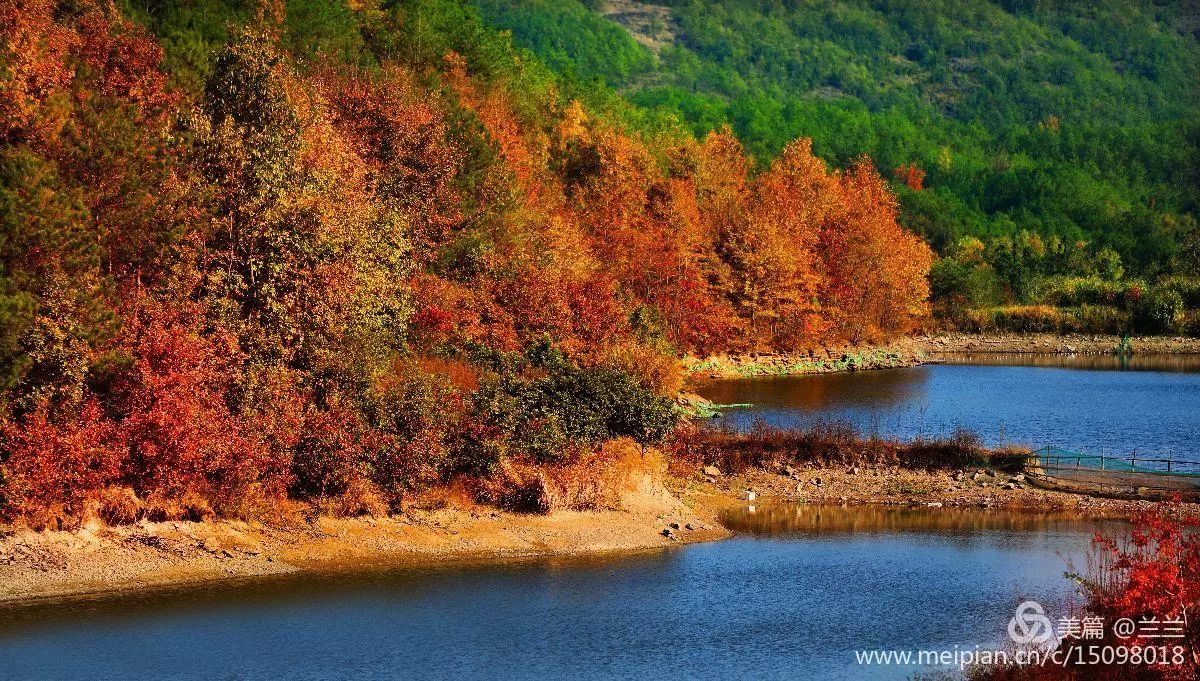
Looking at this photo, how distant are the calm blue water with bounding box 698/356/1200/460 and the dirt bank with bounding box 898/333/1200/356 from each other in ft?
39.5

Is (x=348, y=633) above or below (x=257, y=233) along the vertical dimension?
below

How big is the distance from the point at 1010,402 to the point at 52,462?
59.0m

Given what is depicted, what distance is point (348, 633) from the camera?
3147cm

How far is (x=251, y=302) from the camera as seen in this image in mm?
41031

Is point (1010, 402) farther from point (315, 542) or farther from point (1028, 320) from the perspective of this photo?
point (1028, 320)

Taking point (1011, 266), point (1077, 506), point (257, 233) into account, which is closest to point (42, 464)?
point (257, 233)

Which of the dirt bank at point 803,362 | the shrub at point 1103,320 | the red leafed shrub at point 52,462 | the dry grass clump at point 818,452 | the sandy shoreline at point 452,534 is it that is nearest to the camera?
the sandy shoreline at point 452,534

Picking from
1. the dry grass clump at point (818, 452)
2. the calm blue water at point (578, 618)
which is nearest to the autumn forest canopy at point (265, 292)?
the dry grass clump at point (818, 452)

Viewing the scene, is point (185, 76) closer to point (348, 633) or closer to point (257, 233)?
point (257, 233)

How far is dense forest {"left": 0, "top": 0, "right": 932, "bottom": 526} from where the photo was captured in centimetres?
3559

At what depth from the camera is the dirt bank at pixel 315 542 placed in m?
34.1

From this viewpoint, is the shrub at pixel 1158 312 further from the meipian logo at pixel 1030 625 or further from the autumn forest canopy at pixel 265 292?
the meipian logo at pixel 1030 625

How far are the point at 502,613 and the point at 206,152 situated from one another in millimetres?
17954

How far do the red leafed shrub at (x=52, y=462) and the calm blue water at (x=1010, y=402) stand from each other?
31.3 m
